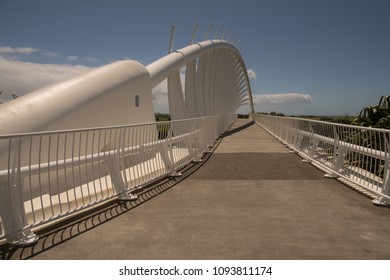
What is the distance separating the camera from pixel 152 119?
1162cm

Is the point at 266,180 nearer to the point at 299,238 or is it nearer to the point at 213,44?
the point at 299,238

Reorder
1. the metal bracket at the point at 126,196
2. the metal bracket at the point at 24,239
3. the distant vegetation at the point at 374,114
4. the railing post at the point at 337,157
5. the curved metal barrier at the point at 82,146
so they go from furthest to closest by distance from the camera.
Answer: the distant vegetation at the point at 374,114
the railing post at the point at 337,157
the metal bracket at the point at 126,196
the curved metal barrier at the point at 82,146
the metal bracket at the point at 24,239

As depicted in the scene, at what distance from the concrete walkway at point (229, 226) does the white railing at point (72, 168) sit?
0.30 m

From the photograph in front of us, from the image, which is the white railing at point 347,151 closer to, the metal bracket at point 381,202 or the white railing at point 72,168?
the metal bracket at point 381,202

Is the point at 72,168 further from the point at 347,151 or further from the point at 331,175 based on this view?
the point at 347,151

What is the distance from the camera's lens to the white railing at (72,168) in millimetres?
3895

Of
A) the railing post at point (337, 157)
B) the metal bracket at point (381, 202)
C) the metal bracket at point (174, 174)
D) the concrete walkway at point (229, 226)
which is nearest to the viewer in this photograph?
the concrete walkway at point (229, 226)

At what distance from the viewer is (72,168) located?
A: 479 cm

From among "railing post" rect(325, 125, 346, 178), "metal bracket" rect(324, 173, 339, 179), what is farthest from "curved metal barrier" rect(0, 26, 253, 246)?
"railing post" rect(325, 125, 346, 178)

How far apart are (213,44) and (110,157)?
67.5 ft

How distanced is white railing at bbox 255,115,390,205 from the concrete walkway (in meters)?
0.44

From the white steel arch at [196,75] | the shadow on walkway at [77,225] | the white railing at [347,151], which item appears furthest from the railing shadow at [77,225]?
the white steel arch at [196,75]

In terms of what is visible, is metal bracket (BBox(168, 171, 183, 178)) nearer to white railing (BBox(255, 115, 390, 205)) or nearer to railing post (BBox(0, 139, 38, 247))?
white railing (BBox(255, 115, 390, 205))

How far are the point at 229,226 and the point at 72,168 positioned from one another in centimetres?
248
